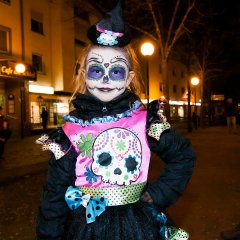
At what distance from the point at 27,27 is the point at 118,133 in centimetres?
2351

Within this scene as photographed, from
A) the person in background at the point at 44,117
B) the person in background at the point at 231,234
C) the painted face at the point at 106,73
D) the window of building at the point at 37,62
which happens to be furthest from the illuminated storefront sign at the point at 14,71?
the painted face at the point at 106,73

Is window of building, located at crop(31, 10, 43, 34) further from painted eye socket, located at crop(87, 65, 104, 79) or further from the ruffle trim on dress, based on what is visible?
the ruffle trim on dress

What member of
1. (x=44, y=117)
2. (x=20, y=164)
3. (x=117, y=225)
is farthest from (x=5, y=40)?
(x=117, y=225)

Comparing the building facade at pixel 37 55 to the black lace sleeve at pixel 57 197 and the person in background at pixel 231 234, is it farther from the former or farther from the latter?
the black lace sleeve at pixel 57 197

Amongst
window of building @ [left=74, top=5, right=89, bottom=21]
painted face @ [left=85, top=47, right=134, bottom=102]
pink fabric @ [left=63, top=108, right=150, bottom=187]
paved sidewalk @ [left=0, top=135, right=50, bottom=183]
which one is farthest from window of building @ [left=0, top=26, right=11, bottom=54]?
pink fabric @ [left=63, top=108, right=150, bottom=187]

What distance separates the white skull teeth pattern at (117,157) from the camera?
6.67ft

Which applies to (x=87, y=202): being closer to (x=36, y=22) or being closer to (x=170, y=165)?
(x=170, y=165)

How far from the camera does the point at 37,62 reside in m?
26.2

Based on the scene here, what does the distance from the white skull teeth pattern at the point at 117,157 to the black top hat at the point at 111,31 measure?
0.48m

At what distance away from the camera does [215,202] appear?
22.0 feet

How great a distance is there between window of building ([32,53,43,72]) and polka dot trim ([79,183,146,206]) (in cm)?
2458

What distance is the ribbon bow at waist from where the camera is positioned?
193cm

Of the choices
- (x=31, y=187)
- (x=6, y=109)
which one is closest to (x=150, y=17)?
Answer: (x=6, y=109)

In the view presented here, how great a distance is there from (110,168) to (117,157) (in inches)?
2.6
